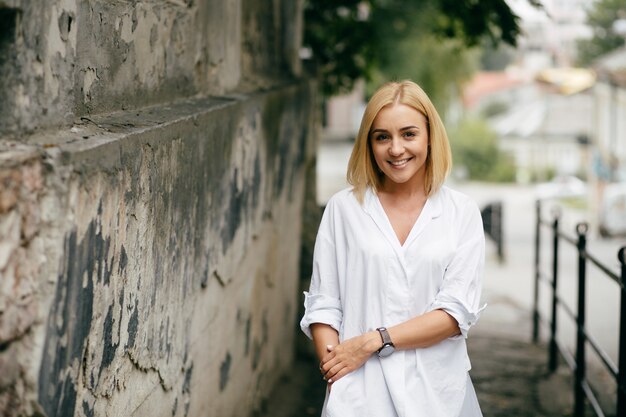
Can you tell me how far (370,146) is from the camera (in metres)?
2.79

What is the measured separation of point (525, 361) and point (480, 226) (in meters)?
4.41

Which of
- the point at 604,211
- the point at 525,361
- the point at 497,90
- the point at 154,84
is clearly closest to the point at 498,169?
the point at 497,90

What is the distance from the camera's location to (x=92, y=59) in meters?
2.61

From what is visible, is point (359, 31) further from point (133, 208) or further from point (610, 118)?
point (610, 118)

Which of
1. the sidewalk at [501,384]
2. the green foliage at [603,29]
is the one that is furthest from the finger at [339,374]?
the green foliage at [603,29]

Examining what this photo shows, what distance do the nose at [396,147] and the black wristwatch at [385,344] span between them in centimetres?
48

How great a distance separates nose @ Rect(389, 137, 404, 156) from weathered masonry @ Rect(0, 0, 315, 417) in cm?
65

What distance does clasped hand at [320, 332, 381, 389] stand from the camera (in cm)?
261

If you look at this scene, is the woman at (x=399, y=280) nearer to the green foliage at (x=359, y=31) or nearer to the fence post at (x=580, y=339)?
the fence post at (x=580, y=339)

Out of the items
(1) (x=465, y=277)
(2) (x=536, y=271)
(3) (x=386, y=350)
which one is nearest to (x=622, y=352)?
(1) (x=465, y=277)

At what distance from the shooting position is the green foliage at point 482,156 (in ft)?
208

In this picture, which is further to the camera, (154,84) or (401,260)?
(154,84)

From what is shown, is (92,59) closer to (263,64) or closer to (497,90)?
(263,64)

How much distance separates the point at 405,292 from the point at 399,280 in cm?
4
